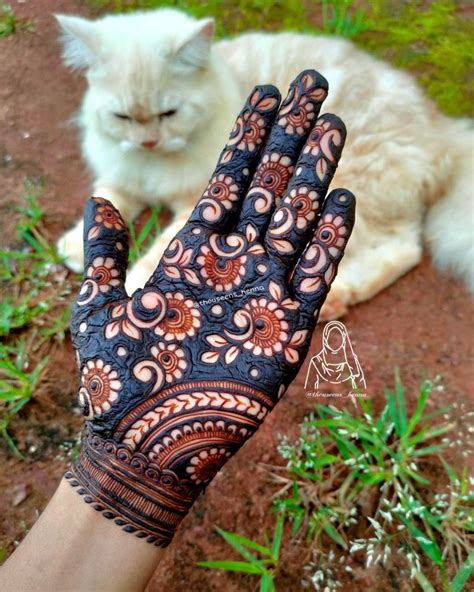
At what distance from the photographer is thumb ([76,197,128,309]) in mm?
1117

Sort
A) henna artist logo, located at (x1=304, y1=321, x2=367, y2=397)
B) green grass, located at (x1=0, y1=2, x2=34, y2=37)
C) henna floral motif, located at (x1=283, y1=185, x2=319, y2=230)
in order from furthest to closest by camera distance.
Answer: green grass, located at (x1=0, y1=2, x2=34, y2=37), henna artist logo, located at (x1=304, y1=321, x2=367, y2=397), henna floral motif, located at (x1=283, y1=185, x2=319, y2=230)

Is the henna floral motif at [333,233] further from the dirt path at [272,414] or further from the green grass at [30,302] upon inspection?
the green grass at [30,302]

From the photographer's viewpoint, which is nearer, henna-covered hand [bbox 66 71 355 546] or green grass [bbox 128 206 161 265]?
henna-covered hand [bbox 66 71 355 546]

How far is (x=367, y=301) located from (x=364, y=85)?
83 centimetres

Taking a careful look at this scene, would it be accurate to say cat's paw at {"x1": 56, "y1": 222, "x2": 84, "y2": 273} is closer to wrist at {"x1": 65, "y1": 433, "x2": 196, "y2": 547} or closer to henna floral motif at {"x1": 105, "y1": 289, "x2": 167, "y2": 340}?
henna floral motif at {"x1": 105, "y1": 289, "x2": 167, "y2": 340}

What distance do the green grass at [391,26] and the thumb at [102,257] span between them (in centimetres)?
183

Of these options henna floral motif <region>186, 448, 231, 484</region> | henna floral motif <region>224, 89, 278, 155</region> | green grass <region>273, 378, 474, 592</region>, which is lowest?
green grass <region>273, 378, 474, 592</region>

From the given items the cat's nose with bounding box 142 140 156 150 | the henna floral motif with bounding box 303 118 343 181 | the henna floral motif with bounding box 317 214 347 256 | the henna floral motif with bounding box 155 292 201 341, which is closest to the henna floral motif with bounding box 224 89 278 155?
the henna floral motif with bounding box 303 118 343 181

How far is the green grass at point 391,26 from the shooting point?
2.50 metres

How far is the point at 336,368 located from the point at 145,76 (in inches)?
44.3

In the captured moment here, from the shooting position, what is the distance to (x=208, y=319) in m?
1.15

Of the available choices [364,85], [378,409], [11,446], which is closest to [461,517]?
[378,409]

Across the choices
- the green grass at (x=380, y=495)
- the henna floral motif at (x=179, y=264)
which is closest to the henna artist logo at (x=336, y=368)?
the green grass at (x=380, y=495)

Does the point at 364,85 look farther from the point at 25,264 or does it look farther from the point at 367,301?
the point at 25,264
